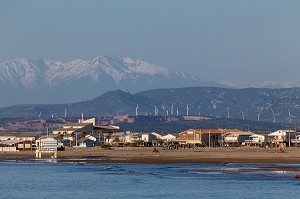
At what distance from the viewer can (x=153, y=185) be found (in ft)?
203

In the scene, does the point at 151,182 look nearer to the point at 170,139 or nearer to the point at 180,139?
the point at 180,139

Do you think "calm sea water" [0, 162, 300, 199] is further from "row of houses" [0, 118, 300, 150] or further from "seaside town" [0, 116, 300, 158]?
"row of houses" [0, 118, 300, 150]

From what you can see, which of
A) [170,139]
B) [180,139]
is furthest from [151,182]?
[170,139]

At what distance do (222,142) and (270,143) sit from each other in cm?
884

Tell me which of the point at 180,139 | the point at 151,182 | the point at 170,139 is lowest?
the point at 151,182

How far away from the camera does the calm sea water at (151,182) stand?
2224 inches

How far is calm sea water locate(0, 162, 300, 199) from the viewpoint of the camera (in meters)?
56.5

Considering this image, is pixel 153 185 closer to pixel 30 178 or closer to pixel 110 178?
pixel 110 178

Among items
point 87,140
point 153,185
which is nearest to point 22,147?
point 87,140

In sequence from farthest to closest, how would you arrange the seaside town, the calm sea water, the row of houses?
1. the row of houses
2. the seaside town
3. the calm sea water

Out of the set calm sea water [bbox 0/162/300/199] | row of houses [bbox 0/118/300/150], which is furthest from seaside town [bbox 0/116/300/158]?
calm sea water [bbox 0/162/300/199]

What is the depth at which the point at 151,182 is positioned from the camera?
6438cm

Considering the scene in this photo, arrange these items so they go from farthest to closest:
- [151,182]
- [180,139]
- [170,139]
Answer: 1. [170,139]
2. [180,139]
3. [151,182]

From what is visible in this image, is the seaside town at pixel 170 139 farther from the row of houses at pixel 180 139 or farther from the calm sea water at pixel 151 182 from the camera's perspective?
the calm sea water at pixel 151 182
